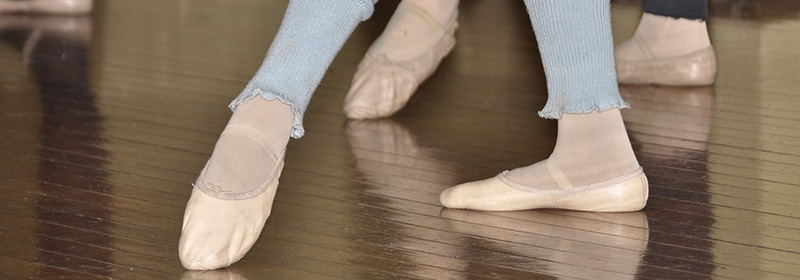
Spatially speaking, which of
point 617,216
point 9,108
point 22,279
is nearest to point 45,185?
point 22,279

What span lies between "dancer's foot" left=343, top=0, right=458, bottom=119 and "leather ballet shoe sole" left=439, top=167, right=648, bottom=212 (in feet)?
1.40

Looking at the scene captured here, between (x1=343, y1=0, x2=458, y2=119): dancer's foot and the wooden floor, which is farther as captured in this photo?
(x1=343, y1=0, x2=458, y2=119): dancer's foot

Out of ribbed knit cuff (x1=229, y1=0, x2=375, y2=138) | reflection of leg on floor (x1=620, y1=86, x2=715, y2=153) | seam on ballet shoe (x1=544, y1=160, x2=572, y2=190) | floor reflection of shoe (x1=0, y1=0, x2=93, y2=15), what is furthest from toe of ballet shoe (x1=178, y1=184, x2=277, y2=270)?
floor reflection of shoe (x1=0, y1=0, x2=93, y2=15)

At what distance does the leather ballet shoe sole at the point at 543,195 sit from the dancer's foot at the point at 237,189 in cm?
26

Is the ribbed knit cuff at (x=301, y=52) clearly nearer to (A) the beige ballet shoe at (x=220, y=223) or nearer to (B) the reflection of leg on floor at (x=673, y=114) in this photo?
(A) the beige ballet shoe at (x=220, y=223)

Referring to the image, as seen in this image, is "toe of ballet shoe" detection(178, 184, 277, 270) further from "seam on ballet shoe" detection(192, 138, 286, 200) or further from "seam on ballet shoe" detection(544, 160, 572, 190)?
"seam on ballet shoe" detection(544, 160, 572, 190)

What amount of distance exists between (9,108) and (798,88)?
1.49 metres

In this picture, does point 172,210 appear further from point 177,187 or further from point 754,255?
point 754,255

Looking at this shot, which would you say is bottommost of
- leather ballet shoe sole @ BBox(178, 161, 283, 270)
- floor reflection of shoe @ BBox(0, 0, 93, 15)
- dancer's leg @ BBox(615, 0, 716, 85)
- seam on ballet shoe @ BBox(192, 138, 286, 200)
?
floor reflection of shoe @ BBox(0, 0, 93, 15)

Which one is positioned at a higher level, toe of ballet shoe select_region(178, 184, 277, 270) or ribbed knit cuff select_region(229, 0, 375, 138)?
ribbed knit cuff select_region(229, 0, 375, 138)

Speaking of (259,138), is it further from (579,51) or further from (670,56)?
(670,56)

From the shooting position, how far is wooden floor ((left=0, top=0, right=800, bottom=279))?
108 centimetres

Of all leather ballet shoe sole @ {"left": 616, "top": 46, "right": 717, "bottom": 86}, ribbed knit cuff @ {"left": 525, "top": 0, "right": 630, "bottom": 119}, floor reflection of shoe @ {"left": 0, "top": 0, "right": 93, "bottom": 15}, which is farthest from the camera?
floor reflection of shoe @ {"left": 0, "top": 0, "right": 93, "bottom": 15}

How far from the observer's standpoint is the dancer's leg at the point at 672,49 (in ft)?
6.36
